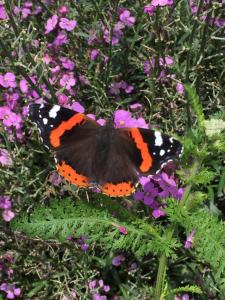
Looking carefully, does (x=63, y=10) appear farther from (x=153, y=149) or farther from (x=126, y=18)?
(x=153, y=149)

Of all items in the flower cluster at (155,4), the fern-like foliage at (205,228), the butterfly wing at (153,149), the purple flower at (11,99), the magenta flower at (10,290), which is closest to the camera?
the fern-like foliage at (205,228)

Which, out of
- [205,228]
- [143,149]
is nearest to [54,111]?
[143,149]

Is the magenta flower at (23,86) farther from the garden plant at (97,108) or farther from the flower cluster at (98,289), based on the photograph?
the flower cluster at (98,289)

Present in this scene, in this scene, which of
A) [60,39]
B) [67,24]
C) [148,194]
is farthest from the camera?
[60,39]

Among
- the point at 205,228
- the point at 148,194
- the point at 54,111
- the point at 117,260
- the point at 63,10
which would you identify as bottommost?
the point at 117,260

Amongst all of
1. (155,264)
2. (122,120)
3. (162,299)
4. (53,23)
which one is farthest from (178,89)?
(162,299)

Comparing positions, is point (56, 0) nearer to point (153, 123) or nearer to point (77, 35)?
point (77, 35)

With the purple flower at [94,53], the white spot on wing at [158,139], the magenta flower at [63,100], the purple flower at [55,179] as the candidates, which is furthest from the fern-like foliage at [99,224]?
the purple flower at [94,53]
